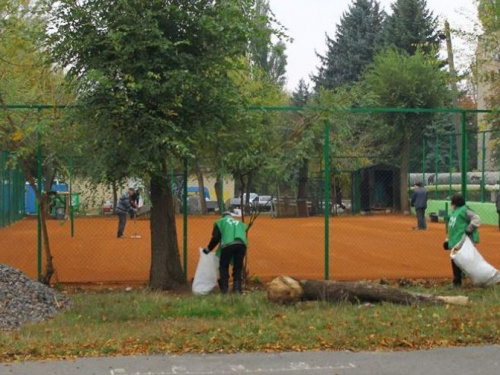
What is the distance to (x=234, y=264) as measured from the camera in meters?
11.8

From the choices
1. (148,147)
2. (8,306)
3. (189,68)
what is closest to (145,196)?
(148,147)

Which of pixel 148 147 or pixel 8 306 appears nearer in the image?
pixel 8 306

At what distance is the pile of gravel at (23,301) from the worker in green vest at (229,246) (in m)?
2.29

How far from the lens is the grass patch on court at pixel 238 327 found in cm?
809

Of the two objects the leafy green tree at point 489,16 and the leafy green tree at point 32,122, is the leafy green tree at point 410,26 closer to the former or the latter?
the leafy green tree at point 489,16

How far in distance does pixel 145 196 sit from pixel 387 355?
5553 mm

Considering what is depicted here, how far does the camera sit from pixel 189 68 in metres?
11.5

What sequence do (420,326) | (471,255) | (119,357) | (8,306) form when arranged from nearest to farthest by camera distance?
(119,357) → (420,326) → (8,306) → (471,255)

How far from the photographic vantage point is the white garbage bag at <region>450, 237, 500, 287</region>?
11.9m

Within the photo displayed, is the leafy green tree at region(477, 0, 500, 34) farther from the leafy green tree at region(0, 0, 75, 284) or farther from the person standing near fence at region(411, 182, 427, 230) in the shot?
the leafy green tree at region(0, 0, 75, 284)

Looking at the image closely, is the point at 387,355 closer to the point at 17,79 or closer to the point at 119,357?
the point at 119,357

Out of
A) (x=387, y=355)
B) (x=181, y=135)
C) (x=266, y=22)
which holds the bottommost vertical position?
(x=387, y=355)

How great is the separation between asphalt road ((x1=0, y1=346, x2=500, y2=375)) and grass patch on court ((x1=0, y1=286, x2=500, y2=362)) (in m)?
0.24

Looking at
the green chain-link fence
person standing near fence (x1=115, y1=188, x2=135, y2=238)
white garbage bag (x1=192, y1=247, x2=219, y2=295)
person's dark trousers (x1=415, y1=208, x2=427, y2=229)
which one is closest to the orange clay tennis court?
the green chain-link fence
